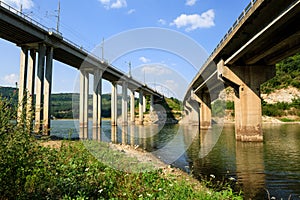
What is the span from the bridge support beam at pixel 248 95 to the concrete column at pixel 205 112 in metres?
29.0

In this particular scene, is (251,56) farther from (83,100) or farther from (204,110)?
(83,100)

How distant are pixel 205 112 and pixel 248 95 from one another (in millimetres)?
33255

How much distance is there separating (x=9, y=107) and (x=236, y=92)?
27.9 metres

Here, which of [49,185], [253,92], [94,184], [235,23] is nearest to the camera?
[49,185]

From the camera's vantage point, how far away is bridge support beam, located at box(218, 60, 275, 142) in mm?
26734

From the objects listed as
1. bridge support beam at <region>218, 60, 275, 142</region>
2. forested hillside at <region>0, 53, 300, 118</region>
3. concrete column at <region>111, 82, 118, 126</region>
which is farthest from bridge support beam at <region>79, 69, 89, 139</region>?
bridge support beam at <region>218, 60, 275, 142</region>

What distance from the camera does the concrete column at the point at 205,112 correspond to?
57.9 m

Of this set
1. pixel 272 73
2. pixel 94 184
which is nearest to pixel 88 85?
pixel 272 73

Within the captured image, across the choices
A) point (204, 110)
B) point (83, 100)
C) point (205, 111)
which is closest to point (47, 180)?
point (83, 100)

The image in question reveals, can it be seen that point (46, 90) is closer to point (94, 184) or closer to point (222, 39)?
point (222, 39)

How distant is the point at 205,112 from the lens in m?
60.1

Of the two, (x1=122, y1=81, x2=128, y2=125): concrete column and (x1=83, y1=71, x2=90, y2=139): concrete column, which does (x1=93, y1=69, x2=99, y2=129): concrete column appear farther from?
(x1=122, y1=81, x2=128, y2=125): concrete column

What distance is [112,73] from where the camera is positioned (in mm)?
62094

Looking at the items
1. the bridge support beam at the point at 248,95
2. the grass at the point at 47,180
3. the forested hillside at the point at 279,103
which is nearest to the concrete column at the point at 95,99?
the forested hillside at the point at 279,103
